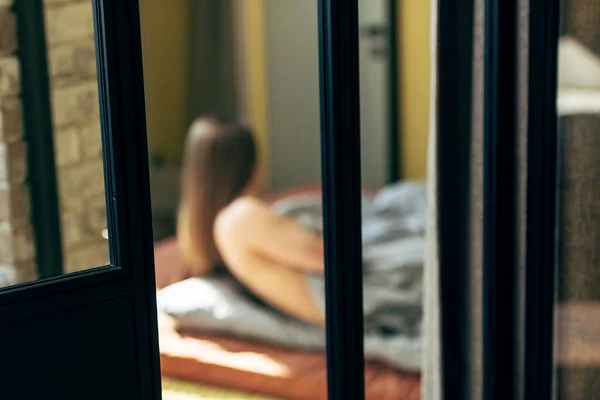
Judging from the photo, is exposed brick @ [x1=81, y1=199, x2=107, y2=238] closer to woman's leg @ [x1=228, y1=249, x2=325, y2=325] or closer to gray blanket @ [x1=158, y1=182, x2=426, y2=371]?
gray blanket @ [x1=158, y1=182, x2=426, y2=371]

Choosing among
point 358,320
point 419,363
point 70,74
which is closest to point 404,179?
point 419,363

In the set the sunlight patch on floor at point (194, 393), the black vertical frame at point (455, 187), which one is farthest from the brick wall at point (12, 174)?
the black vertical frame at point (455, 187)

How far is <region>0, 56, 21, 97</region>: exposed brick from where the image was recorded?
3.10 ft

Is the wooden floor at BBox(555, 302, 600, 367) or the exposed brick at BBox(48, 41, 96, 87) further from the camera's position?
the wooden floor at BBox(555, 302, 600, 367)

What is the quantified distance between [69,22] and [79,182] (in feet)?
0.74

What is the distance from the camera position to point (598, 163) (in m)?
1.50

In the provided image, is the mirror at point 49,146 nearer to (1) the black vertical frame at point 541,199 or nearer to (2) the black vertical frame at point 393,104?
(1) the black vertical frame at point 541,199

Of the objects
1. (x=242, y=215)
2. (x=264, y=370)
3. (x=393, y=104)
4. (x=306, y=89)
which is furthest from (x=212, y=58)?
(x=264, y=370)

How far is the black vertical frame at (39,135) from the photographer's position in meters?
1.03

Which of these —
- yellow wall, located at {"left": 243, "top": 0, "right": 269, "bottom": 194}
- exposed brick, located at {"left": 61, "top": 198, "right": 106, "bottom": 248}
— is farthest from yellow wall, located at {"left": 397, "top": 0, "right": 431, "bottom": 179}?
exposed brick, located at {"left": 61, "top": 198, "right": 106, "bottom": 248}

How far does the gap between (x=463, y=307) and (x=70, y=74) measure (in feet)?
3.02

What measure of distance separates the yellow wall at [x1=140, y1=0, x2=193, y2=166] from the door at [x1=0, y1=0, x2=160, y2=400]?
2.19m

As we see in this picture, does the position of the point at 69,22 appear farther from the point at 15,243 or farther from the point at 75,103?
the point at 15,243

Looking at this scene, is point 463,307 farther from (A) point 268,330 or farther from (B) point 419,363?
(A) point 268,330
